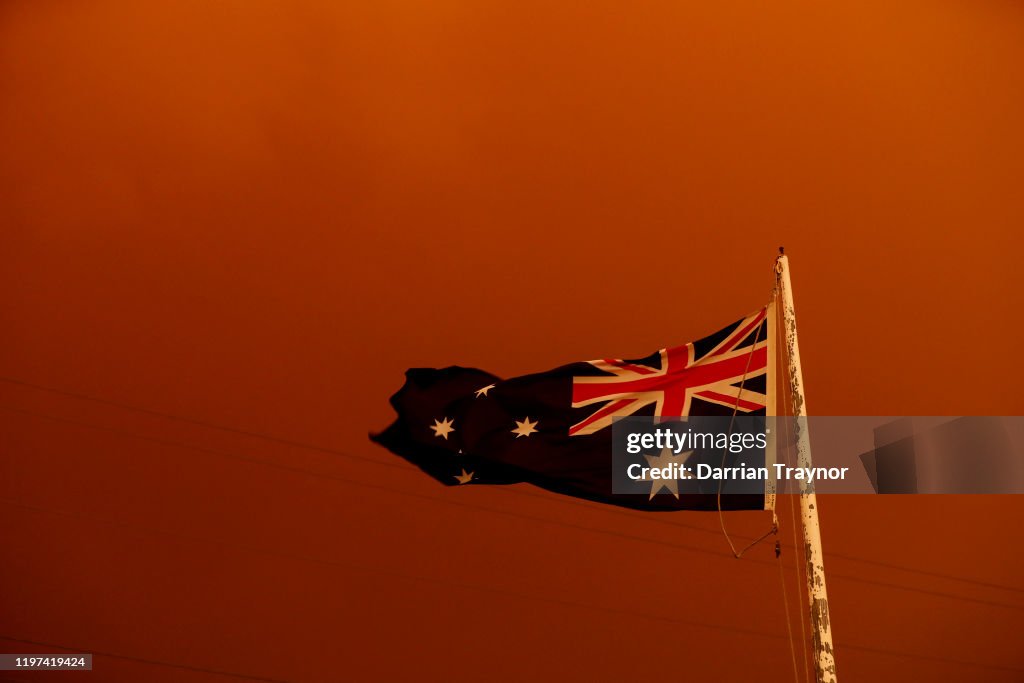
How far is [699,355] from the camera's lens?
6.12 m

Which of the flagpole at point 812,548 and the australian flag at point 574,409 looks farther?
the australian flag at point 574,409

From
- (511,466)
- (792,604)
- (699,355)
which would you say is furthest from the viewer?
(792,604)

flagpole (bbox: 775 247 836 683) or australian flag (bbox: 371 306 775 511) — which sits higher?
australian flag (bbox: 371 306 775 511)

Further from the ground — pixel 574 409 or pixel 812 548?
pixel 574 409

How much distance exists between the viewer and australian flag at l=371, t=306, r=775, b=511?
5.90 metres

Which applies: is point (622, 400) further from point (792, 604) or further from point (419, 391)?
point (792, 604)

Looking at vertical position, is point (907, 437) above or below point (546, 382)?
A: above

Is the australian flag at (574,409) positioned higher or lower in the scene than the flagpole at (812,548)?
higher

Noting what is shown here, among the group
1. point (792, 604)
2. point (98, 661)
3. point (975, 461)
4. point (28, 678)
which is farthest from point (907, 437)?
point (28, 678)

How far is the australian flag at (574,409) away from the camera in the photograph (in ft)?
19.4

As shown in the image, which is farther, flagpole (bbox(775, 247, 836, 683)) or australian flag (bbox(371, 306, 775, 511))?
australian flag (bbox(371, 306, 775, 511))

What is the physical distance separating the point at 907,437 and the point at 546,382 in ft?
21.8

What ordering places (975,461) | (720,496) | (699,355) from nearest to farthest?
(720,496) → (699,355) → (975,461)

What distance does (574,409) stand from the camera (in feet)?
21.3
